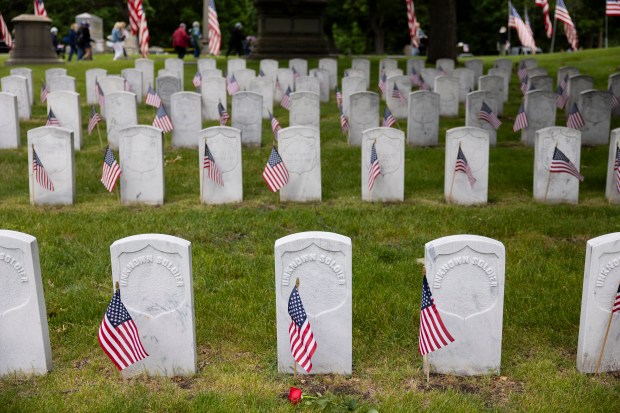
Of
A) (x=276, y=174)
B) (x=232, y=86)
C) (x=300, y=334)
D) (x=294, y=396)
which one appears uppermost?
(x=232, y=86)

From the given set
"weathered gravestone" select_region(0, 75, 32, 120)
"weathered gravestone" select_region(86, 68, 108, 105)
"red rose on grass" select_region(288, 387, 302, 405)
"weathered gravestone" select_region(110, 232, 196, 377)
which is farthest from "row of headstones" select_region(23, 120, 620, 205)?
"weathered gravestone" select_region(86, 68, 108, 105)

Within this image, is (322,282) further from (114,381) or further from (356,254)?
(356,254)

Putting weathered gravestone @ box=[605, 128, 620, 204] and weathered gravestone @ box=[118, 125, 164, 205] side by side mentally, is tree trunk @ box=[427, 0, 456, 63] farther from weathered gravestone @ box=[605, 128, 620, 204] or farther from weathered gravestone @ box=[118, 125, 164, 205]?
weathered gravestone @ box=[118, 125, 164, 205]

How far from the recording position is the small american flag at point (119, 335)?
5.87 meters

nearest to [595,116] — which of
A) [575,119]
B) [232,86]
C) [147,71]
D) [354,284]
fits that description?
[575,119]

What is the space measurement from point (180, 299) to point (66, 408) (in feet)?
3.53

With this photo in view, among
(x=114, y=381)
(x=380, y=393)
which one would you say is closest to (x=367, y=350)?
(x=380, y=393)

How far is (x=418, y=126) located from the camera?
49.3 ft

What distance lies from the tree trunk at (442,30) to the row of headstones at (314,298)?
2246cm

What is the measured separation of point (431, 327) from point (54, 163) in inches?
261

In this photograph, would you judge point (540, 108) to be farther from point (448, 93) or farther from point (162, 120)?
point (162, 120)

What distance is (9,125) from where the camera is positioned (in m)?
14.6

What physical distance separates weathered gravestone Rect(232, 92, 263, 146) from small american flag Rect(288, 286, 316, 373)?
29.4 ft

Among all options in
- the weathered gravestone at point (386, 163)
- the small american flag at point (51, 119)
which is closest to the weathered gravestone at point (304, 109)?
the small american flag at point (51, 119)
